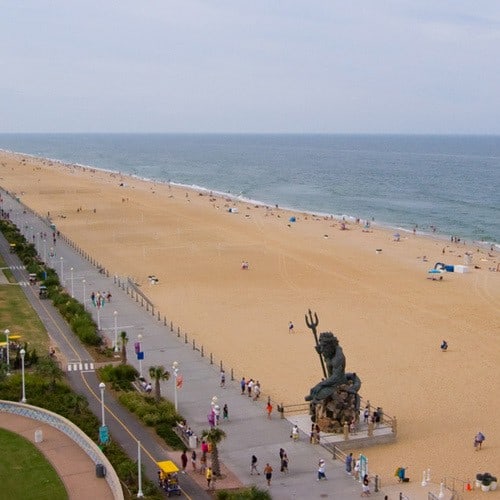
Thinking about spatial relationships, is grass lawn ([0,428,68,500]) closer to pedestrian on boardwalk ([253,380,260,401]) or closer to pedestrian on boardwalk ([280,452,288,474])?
pedestrian on boardwalk ([280,452,288,474])

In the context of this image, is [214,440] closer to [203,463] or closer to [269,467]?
[203,463]

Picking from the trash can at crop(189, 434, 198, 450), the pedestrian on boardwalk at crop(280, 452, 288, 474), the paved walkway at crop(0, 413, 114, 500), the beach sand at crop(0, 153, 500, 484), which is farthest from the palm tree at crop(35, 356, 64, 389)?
the pedestrian on boardwalk at crop(280, 452, 288, 474)

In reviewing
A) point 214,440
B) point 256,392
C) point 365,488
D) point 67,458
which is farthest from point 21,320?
point 365,488

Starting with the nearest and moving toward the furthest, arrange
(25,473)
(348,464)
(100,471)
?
1. (100,471)
2. (25,473)
3. (348,464)

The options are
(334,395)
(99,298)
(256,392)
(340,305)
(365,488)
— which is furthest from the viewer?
(340,305)

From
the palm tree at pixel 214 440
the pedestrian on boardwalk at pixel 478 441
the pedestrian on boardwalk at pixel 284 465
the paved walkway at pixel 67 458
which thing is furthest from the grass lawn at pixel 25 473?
the pedestrian on boardwalk at pixel 478 441

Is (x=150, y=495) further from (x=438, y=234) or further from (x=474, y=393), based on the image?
(x=438, y=234)

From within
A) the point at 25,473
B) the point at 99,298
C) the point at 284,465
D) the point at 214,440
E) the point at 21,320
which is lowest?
the point at 284,465

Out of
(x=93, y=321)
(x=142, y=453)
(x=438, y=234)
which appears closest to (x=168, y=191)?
(x=438, y=234)
